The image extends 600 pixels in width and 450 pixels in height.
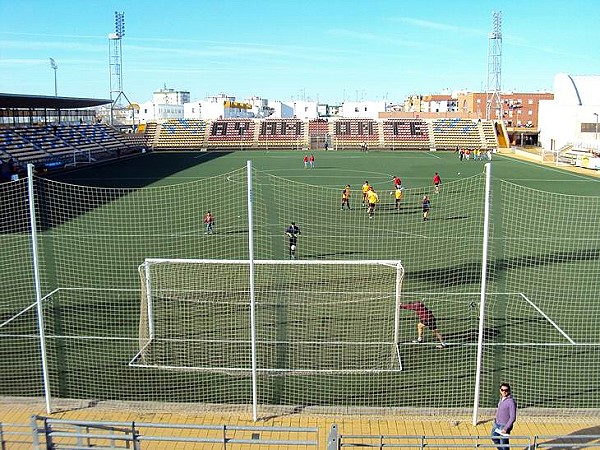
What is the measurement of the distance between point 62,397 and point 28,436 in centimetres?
179

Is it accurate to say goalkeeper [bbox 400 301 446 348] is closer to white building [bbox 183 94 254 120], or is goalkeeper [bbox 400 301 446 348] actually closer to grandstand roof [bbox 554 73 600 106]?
grandstand roof [bbox 554 73 600 106]

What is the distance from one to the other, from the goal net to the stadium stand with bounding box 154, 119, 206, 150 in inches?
2181

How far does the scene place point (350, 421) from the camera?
8.22 meters

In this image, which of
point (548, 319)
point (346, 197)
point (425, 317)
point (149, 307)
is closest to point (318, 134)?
point (346, 197)

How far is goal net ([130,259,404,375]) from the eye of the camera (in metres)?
10.4

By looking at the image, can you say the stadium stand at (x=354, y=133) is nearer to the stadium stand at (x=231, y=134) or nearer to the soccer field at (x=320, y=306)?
the stadium stand at (x=231, y=134)

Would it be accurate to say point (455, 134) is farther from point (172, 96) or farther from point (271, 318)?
point (172, 96)

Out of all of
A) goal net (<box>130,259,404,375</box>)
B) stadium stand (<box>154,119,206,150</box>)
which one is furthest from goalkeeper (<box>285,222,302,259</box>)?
stadium stand (<box>154,119,206,150</box>)

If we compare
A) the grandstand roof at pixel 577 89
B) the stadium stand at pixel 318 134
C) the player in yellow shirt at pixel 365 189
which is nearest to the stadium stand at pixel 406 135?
the stadium stand at pixel 318 134

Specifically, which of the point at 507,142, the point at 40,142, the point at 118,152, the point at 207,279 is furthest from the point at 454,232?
the point at 507,142

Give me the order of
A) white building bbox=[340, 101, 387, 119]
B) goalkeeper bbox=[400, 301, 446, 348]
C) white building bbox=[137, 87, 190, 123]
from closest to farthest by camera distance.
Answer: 1. goalkeeper bbox=[400, 301, 446, 348]
2. white building bbox=[137, 87, 190, 123]
3. white building bbox=[340, 101, 387, 119]

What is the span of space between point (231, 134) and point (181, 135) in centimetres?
576

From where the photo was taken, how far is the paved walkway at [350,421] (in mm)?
7945

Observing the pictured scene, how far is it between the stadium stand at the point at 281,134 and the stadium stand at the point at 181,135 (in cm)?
699
